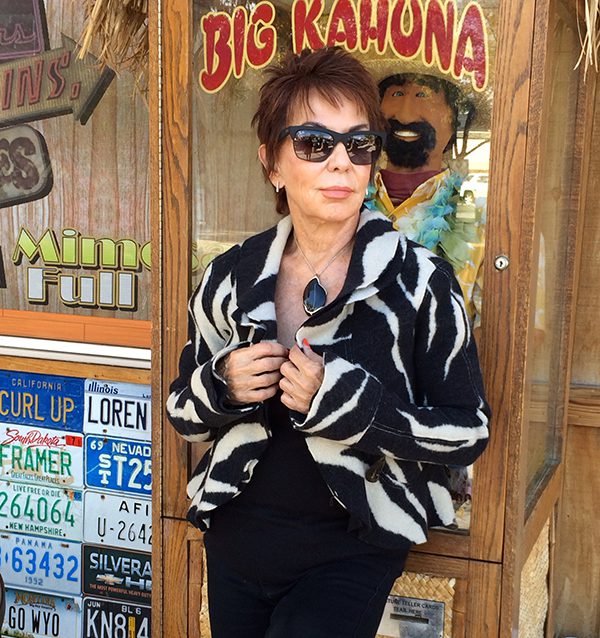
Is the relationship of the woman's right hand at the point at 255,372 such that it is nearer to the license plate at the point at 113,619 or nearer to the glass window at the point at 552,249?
the glass window at the point at 552,249

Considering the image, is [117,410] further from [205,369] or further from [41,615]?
[205,369]

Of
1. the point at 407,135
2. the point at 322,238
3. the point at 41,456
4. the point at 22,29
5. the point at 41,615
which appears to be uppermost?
the point at 22,29

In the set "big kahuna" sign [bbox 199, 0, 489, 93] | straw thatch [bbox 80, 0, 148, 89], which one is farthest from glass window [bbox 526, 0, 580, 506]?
straw thatch [bbox 80, 0, 148, 89]

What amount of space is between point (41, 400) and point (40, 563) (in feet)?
2.11

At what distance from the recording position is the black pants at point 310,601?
1.79 meters

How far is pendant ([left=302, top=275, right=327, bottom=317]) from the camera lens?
1.89 m

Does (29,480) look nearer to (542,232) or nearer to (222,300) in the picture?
(222,300)

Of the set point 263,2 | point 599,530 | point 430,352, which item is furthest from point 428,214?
point 599,530

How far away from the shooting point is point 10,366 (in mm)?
3379

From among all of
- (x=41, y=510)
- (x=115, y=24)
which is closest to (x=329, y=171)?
(x=115, y=24)

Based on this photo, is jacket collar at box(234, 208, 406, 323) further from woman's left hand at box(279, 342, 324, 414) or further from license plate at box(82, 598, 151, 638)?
license plate at box(82, 598, 151, 638)

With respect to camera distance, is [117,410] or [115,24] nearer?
[115,24]

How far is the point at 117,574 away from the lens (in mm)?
3338

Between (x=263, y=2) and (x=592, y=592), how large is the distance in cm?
234
